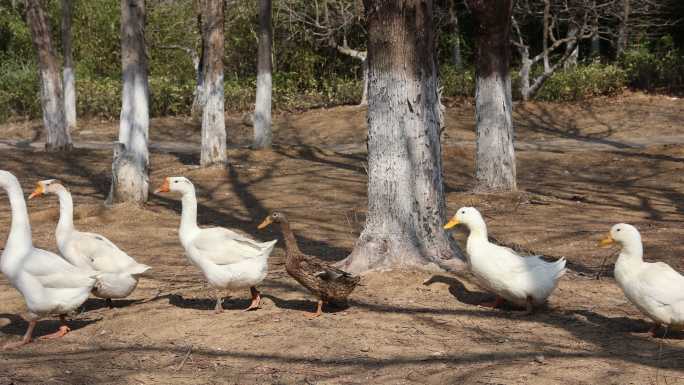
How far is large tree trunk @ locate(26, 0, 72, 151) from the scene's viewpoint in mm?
19453

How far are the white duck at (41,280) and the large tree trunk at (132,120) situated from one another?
5.82 metres

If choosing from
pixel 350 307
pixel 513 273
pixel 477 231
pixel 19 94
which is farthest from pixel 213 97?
pixel 19 94

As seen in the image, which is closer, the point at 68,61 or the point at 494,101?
the point at 494,101

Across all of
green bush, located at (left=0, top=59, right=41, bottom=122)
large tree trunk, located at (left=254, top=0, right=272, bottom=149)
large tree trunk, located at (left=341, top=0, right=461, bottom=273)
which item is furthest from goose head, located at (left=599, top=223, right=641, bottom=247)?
green bush, located at (left=0, top=59, right=41, bottom=122)

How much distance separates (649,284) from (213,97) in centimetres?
1210

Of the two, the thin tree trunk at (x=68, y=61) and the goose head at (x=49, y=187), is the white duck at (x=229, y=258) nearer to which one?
the goose head at (x=49, y=187)

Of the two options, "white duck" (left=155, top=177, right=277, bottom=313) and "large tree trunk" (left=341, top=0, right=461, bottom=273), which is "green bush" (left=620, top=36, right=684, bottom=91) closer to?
"large tree trunk" (left=341, top=0, right=461, bottom=273)

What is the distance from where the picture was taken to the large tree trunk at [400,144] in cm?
746

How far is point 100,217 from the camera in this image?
11.5 metres

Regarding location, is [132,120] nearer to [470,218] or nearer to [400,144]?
[400,144]

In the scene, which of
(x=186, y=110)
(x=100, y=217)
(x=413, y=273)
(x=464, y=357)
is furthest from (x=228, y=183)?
(x=186, y=110)

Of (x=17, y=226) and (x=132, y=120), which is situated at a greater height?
(x=132, y=120)

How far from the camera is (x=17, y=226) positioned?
21.1ft

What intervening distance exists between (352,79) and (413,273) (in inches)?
1019
